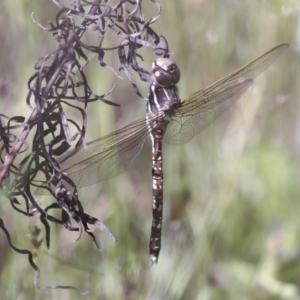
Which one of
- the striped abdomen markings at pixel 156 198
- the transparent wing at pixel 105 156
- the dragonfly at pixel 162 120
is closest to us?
the transparent wing at pixel 105 156

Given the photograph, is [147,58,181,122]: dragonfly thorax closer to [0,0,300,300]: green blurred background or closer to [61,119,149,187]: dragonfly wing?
[61,119,149,187]: dragonfly wing

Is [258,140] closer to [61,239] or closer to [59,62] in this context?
[61,239]

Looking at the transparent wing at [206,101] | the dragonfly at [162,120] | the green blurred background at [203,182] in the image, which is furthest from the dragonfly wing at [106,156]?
the green blurred background at [203,182]

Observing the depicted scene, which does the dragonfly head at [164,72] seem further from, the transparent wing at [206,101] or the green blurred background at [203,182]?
the green blurred background at [203,182]

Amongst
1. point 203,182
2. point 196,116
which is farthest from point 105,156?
point 203,182

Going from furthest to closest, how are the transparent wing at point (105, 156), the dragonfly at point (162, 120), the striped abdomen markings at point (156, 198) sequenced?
the striped abdomen markings at point (156, 198), the dragonfly at point (162, 120), the transparent wing at point (105, 156)

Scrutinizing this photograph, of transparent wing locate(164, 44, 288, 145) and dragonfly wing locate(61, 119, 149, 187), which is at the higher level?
transparent wing locate(164, 44, 288, 145)

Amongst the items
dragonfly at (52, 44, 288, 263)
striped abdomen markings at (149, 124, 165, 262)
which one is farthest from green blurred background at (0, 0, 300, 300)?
dragonfly at (52, 44, 288, 263)

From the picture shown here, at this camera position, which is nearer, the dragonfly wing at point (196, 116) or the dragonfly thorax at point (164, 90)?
the dragonfly thorax at point (164, 90)
